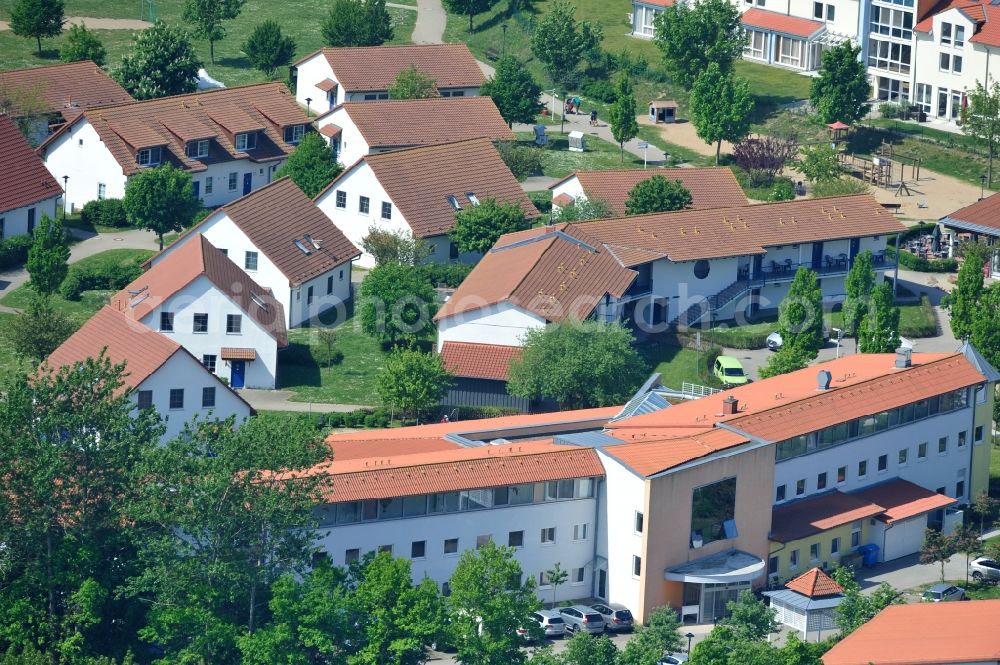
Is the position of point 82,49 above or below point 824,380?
above

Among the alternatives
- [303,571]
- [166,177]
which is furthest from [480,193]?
[303,571]

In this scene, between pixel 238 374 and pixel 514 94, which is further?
pixel 514 94

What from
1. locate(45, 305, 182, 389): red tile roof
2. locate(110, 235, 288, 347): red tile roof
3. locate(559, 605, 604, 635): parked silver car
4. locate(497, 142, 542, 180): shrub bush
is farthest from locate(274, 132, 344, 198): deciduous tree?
locate(559, 605, 604, 635): parked silver car

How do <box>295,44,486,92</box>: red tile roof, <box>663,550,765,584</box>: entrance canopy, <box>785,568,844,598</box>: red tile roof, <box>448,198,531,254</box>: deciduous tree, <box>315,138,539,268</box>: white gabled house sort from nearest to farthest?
<box>785,568,844,598</box>: red tile roof
<box>663,550,765,584</box>: entrance canopy
<box>448,198,531,254</box>: deciduous tree
<box>315,138,539,268</box>: white gabled house
<box>295,44,486,92</box>: red tile roof

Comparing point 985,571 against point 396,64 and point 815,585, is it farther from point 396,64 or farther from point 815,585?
point 396,64

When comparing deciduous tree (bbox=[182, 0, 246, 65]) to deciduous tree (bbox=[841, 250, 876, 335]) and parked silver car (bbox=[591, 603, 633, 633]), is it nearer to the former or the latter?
deciduous tree (bbox=[841, 250, 876, 335])

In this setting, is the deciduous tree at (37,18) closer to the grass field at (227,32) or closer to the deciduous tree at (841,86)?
the grass field at (227,32)

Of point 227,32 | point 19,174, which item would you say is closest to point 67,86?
point 19,174

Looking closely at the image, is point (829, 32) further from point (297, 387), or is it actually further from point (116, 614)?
point (116, 614)
